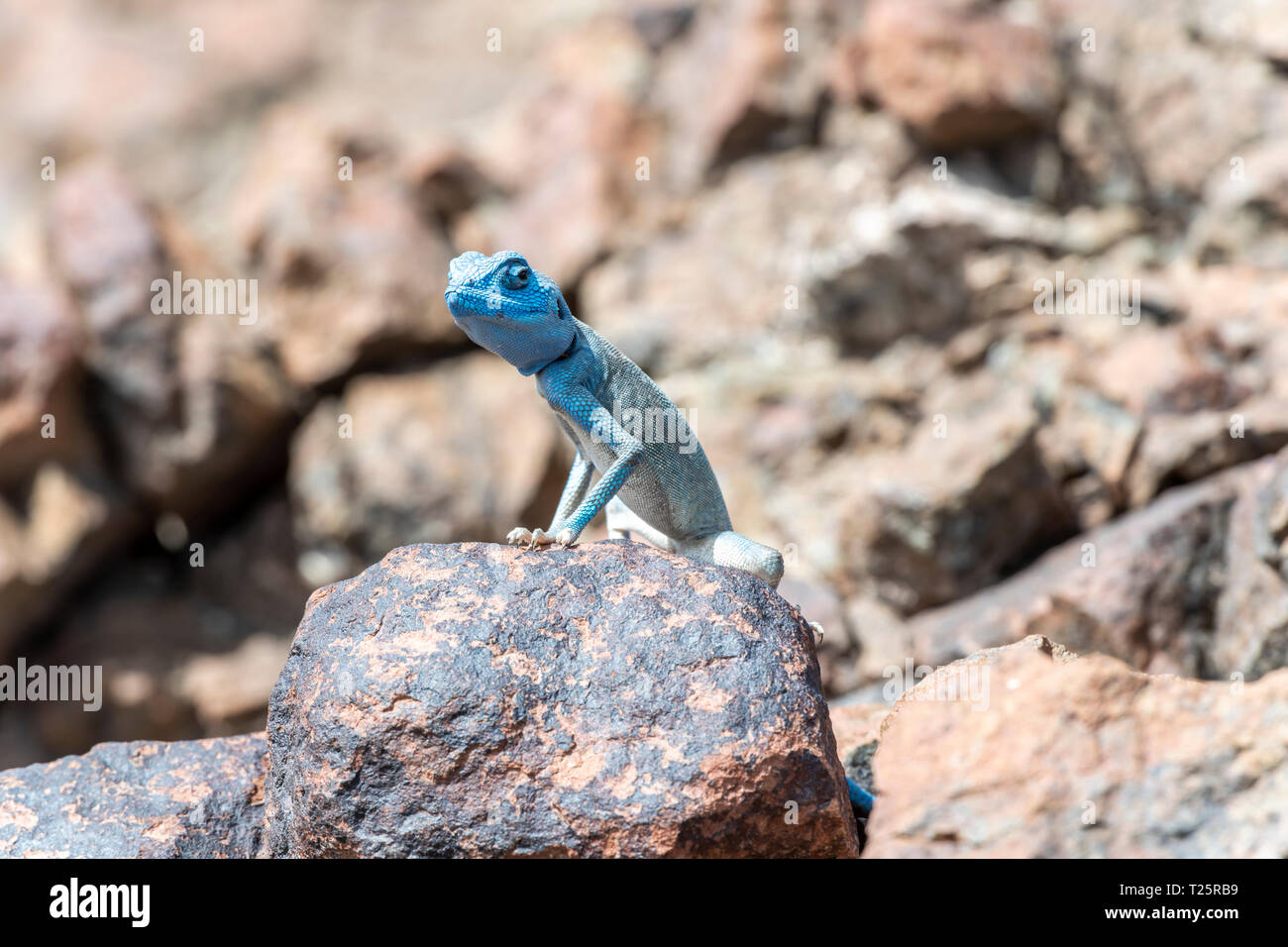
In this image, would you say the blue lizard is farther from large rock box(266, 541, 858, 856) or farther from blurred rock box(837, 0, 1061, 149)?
blurred rock box(837, 0, 1061, 149)


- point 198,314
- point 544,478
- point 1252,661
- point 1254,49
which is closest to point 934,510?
point 1252,661

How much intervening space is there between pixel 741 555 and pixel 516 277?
5.13 feet

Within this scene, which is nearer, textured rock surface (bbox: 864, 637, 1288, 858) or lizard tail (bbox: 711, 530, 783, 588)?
textured rock surface (bbox: 864, 637, 1288, 858)

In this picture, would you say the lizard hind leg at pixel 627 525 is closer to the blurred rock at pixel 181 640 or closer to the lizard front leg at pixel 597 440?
the lizard front leg at pixel 597 440

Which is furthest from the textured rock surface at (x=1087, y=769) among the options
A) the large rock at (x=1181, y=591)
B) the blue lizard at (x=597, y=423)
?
the large rock at (x=1181, y=591)

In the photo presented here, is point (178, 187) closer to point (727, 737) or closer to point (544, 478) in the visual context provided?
point (544, 478)

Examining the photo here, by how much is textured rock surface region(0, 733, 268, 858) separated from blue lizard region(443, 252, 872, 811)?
1594 millimetres

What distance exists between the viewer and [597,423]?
15.0 feet

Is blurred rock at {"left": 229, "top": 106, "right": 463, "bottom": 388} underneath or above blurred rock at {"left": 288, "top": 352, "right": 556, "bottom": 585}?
above

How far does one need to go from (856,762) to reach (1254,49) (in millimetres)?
10002

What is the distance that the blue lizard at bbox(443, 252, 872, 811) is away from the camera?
14.4ft

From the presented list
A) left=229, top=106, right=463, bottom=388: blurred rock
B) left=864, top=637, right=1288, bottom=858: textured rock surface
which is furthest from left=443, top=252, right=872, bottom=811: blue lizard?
left=229, top=106, right=463, bottom=388: blurred rock

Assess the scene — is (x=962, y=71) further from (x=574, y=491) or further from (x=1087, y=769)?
(x=1087, y=769)

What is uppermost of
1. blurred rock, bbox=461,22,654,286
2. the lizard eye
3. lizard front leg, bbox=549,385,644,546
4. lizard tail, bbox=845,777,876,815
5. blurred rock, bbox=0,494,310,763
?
blurred rock, bbox=461,22,654,286
